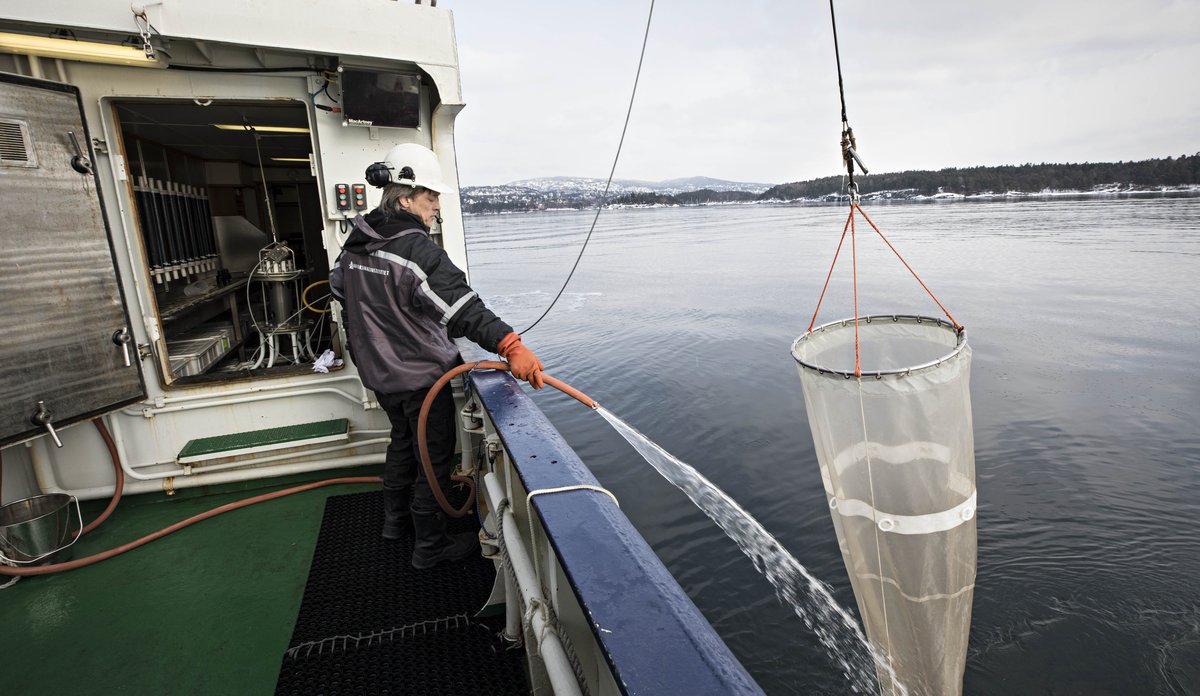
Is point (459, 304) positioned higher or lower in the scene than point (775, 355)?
higher

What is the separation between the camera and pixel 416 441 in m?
2.65

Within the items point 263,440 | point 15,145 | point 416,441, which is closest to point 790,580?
point 416,441

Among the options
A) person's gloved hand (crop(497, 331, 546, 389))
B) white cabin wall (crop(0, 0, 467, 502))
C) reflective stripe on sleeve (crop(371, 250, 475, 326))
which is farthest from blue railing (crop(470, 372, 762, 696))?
white cabin wall (crop(0, 0, 467, 502))

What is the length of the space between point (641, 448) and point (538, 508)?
17.4 ft

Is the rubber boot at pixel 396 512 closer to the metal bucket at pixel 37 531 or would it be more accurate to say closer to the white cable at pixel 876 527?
the metal bucket at pixel 37 531

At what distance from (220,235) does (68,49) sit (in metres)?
4.66

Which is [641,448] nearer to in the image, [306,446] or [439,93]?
[306,446]

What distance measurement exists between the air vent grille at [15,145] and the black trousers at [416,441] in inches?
74.1

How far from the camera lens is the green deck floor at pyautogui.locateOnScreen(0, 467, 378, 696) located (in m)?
2.19

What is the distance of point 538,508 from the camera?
62.6 inches

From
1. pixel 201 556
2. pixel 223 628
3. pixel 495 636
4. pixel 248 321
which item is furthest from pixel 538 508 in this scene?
pixel 248 321

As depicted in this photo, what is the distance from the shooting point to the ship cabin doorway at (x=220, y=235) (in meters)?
4.16

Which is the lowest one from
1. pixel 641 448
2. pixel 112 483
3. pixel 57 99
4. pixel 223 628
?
pixel 641 448

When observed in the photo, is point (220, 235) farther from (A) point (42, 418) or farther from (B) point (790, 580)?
(B) point (790, 580)
